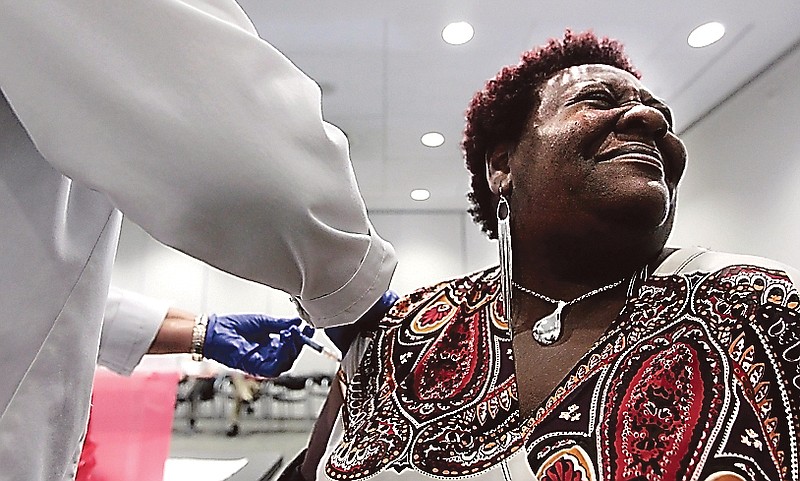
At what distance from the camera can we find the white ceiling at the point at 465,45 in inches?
91.7

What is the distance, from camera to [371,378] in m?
0.79

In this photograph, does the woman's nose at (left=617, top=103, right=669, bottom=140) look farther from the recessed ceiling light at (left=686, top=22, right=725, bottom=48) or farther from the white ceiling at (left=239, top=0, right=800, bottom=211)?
the recessed ceiling light at (left=686, top=22, right=725, bottom=48)

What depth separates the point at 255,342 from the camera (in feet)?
4.05

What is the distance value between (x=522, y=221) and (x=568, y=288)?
0.10 metres

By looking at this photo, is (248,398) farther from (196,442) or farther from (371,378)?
(371,378)

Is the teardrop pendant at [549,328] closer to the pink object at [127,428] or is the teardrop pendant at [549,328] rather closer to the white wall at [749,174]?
the pink object at [127,428]

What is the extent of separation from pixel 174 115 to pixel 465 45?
2.39m

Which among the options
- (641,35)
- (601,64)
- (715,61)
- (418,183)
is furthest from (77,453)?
(418,183)

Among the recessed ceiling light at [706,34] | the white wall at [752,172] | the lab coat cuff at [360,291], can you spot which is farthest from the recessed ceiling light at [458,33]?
the lab coat cuff at [360,291]

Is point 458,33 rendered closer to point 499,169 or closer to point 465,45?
point 465,45

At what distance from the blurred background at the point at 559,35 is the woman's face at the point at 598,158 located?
2.71ft

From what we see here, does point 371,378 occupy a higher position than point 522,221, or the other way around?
point 522,221

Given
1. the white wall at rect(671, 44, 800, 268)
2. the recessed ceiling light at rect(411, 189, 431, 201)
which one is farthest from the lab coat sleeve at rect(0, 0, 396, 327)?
the recessed ceiling light at rect(411, 189, 431, 201)

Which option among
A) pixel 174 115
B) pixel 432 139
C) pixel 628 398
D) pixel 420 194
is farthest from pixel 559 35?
pixel 420 194
